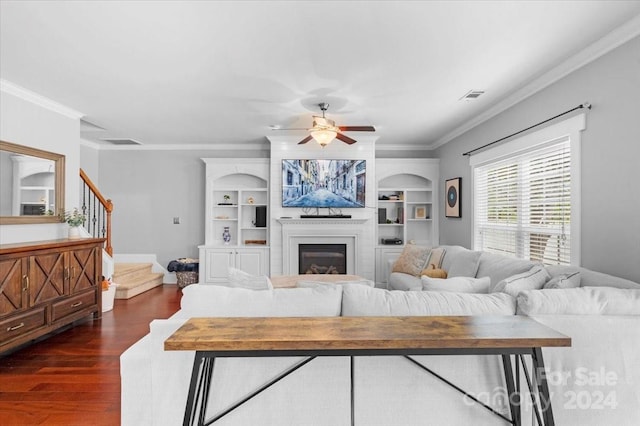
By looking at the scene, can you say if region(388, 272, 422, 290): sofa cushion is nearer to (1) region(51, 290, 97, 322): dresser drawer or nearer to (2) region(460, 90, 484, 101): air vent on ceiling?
(2) region(460, 90, 484, 101): air vent on ceiling

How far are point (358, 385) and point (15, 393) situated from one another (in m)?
2.50

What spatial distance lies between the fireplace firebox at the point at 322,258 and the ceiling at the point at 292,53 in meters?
2.34

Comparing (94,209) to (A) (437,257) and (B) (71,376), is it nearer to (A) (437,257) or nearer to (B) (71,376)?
(B) (71,376)

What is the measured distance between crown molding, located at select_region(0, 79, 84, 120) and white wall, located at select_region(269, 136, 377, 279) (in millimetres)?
2706

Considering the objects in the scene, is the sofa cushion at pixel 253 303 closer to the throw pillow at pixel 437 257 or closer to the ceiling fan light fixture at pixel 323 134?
the ceiling fan light fixture at pixel 323 134

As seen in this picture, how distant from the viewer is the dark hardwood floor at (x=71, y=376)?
2199 millimetres

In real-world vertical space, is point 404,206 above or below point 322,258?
above

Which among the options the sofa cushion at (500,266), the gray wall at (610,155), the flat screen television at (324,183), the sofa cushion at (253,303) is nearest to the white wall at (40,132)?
the flat screen television at (324,183)

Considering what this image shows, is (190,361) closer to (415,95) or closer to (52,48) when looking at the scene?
(52,48)

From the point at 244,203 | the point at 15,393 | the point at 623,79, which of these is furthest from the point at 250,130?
the point at 623,79

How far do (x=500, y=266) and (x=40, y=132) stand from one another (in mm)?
A: 5015

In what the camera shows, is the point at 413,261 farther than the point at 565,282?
Yes

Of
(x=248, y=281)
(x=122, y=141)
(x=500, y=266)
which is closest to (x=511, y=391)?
(x=248, y=281)

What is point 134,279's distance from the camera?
5.70 metres
